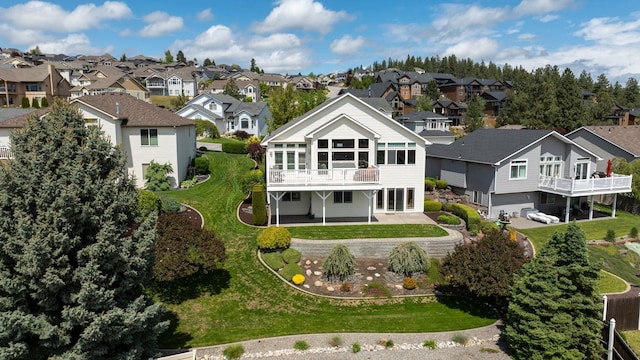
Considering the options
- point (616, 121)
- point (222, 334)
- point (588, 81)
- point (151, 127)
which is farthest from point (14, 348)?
point (588, 81)

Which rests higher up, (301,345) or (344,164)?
(344,164)

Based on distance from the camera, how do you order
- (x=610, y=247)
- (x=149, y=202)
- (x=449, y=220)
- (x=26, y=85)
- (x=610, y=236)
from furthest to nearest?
1. (x=26, y=85)
2. (x=610, y=236)
3. (x=610, y=247)
4. (x=449, y=220)
5. (x=149, y=202)

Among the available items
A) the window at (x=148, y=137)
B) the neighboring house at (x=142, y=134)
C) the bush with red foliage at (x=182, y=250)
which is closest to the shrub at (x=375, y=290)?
the bush with red foliage at (x=182, y=250)

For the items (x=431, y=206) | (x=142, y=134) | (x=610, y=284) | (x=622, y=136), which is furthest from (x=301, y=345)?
(x=622, y=136)

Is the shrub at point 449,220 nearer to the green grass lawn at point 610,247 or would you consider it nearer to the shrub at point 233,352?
the green grass lawn at point 610,247

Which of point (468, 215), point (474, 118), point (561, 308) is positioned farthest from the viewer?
point (474, 118)

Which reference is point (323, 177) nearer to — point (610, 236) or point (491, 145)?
point (491, 145)

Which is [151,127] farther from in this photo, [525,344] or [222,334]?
[525,344]
